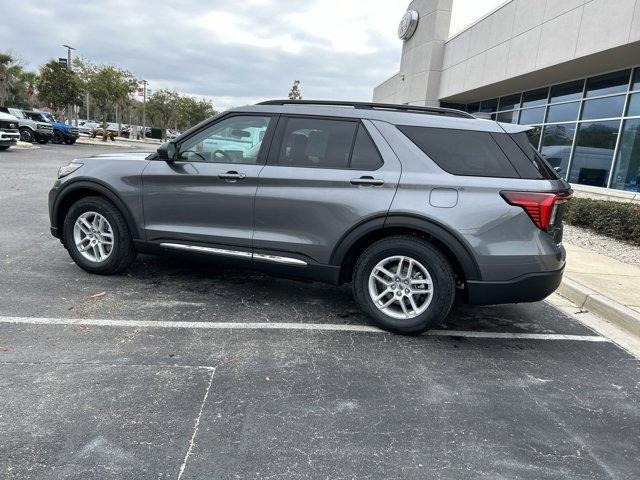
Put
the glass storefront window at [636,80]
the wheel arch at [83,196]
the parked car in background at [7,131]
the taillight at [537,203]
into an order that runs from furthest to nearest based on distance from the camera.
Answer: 1. the parked car in background at [7,131]
2. the glass storefront window at [636,80]
3. the wheel arch at [83,196]
4. the taillight at [537,203]

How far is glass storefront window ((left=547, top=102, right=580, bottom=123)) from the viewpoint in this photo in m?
14.2

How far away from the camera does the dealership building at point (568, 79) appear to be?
38.3ft

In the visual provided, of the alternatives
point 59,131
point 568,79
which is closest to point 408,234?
point 568,79

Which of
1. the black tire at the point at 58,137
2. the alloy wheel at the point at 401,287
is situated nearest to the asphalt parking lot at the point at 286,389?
the alloy wheel at the point at 401,287

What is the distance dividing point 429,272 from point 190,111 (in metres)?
65.0

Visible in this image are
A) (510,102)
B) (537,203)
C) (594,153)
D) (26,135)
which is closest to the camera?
(537,203)

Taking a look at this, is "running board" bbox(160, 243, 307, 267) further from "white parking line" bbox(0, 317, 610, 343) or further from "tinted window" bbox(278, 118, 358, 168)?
"tinted window" bbox(278, 118, 358, 168)

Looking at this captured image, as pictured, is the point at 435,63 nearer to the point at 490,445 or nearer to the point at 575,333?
the point at 575,333

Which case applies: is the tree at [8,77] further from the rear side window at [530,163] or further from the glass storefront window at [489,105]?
the rear side window at [530,163]

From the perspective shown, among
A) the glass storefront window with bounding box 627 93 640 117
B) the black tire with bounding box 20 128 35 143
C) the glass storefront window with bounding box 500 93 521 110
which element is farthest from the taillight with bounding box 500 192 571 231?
the black tire with bounding box 20 128 35 143

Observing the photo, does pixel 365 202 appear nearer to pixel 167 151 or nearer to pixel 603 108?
pixel 167 151

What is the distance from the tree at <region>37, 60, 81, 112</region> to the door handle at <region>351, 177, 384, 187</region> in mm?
39731

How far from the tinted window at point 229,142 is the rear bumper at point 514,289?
2.25 m

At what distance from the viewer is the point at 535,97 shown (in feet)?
55.4
